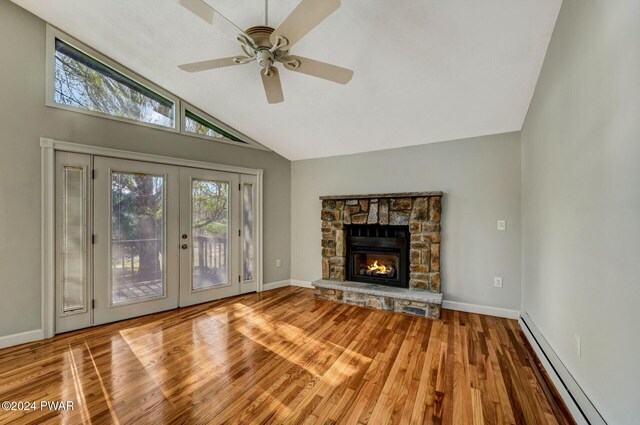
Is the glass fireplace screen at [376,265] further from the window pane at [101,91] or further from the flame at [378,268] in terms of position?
the window pane at [101,91]

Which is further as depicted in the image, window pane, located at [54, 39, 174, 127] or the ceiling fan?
window pane, located at [54, 39, 174, 127]

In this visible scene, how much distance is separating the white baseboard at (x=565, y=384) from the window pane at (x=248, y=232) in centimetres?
380

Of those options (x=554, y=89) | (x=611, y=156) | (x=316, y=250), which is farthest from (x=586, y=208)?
(x=316, y=250)

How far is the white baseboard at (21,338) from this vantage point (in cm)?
262

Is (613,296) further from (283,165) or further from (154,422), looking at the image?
(283,165)

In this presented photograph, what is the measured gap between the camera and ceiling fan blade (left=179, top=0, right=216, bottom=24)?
146cm

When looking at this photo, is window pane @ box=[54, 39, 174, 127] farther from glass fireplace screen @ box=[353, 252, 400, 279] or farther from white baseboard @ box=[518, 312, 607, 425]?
white baseboard @ box=[518, 312, 607, 425]

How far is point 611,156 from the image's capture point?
133 cm

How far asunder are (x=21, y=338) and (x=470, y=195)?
533 cm

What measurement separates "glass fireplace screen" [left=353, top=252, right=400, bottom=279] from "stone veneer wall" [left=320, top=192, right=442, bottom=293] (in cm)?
23

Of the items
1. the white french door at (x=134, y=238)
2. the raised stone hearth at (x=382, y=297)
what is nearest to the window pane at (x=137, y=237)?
the white french door at (x=134, y=238)

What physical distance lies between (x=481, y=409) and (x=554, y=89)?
2426mm

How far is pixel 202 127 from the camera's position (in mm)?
4059

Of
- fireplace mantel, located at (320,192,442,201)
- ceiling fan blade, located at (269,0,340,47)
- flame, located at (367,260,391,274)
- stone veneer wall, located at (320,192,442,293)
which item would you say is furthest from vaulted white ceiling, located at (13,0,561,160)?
flame, located at (367,260,391,274)
